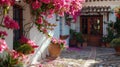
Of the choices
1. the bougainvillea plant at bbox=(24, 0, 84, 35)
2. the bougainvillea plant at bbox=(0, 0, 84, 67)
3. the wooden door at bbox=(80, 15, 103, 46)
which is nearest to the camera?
the bougainvillea plant at bbox=(0, 0, 84, 67)

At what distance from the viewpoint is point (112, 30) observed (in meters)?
22.5

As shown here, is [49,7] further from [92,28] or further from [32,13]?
[92,28]

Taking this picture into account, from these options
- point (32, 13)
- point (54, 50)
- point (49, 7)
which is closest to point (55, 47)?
point (54, 50)

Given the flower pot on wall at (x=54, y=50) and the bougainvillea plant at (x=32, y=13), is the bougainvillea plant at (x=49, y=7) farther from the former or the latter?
the flower pot on wall at (x=54, y=50)

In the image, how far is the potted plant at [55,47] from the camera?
14.1m

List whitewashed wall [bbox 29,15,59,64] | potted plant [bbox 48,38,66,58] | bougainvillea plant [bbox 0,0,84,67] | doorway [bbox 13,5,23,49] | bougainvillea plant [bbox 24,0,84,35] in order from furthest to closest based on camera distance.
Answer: potted plant [bbox 48,38,66,58], whitewashed wall [bbox 29,15,59,64], doorway [bbox 13,5,23,49], bougainvillea plant [bbox 24,0,84,35], bougainvillea plant [bbox 0,0,84,67]

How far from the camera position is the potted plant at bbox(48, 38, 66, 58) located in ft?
46.2

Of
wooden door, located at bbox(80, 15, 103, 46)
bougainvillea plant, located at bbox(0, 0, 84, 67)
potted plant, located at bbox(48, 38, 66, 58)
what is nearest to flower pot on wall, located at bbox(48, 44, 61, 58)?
potted plant, located at bbox(48, 38, 66, 58)

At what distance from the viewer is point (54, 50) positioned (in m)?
14.3

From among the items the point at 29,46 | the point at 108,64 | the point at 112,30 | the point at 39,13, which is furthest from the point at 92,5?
the point at 29,46

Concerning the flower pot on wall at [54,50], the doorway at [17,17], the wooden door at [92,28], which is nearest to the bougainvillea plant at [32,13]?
the doorway at [17,17]

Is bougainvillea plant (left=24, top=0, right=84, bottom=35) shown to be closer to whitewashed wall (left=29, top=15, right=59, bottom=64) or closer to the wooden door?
whitewashed wall (left=29, top=15, right=59, bottom=64)

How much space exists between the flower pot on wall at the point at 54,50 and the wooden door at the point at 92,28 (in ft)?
33.3

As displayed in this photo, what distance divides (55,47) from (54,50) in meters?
0.20
